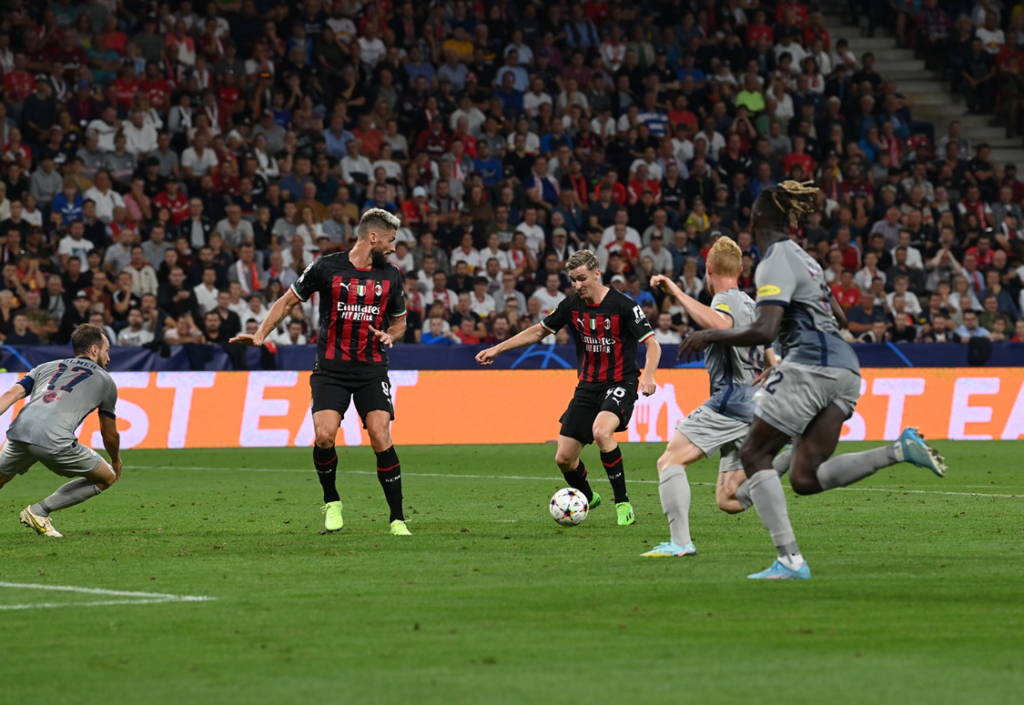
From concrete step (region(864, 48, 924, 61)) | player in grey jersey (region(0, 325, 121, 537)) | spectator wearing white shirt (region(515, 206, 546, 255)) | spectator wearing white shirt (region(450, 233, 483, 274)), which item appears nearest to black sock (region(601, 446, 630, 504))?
player in grey jersey (region(0, 325, 121, 537))

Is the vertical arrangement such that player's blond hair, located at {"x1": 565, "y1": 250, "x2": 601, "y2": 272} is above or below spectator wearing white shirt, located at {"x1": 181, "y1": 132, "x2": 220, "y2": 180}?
above

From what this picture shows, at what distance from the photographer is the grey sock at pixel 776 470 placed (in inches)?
356

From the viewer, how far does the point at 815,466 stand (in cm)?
855

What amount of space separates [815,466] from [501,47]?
73.7ft

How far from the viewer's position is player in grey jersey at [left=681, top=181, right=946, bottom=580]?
8414mm

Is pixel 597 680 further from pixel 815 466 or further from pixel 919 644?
pixel 815 466

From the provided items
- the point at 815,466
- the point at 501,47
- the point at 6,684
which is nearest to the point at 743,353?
the point at 815,466

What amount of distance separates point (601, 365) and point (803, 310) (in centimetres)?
416

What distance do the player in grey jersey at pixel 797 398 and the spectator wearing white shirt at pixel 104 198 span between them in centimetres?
1715

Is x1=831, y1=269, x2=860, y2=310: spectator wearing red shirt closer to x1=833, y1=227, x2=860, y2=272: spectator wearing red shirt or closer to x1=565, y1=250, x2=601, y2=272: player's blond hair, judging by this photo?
x1=833, y1=227, x2=860, y2=272: spectator wearing red shirt

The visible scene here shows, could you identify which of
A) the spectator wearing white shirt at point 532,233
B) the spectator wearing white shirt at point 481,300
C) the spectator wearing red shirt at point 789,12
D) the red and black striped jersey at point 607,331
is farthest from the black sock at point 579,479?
the spectator wearing red shirt at point 789,12

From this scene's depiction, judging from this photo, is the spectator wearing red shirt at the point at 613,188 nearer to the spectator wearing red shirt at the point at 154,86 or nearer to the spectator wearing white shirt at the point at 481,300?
the spectator wearing white shirt at the point at 481,300

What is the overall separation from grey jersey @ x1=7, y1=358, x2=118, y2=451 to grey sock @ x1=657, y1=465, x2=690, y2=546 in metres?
4.13

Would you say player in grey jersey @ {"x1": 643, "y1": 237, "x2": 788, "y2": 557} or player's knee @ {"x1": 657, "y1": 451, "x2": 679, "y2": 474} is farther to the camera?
player's knee @ {"x1": 657, "y1": 451, "x2": 679, "y2": 474}
